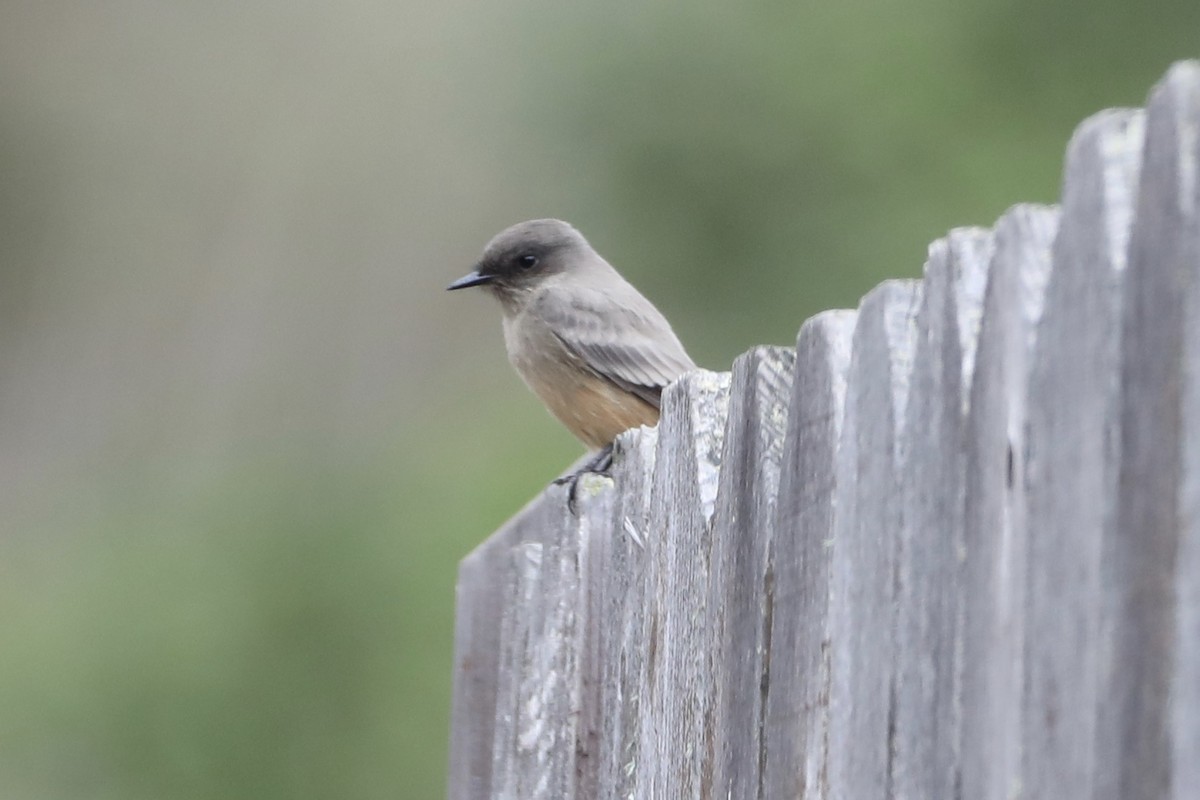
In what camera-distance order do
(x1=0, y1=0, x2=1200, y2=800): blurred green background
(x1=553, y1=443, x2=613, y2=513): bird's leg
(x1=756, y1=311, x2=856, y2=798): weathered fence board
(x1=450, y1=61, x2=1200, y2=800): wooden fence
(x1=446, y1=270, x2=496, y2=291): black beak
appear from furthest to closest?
(x1=0, y1=0, x2=1200, y2=800): blurred green background
(x1=446, y1=270, x2=496, y2=291): black beak
(x1=553, y1=443, x2=613, y2=513): bird's leg
(x1=756, y1=311, x2=856, y2=798): weathered fence board
(x1=450, y1=61, x2=1200, y2=800): wooden fence

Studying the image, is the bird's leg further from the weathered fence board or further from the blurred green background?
the blurred green background

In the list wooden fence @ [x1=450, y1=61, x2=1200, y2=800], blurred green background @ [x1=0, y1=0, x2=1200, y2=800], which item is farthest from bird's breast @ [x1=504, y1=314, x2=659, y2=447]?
wooden fence @ [x1=450, y1=61, x2=1200, y2=800]

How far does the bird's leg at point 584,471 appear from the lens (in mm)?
3164

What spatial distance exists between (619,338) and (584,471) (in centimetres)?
324

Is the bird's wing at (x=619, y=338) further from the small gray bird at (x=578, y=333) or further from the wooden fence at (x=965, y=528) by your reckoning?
the wooden fence at (x=965, y=528)

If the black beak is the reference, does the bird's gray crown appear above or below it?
above

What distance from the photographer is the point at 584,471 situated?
3.45 m

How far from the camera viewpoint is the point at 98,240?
39.9ft

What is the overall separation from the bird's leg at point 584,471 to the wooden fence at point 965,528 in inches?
19.6

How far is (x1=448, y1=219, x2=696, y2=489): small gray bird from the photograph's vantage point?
21.3 ft

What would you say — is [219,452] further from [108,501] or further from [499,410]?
[499,410]

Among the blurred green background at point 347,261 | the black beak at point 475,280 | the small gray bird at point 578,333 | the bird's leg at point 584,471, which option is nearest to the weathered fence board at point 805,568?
the bird's leg at point 584,471

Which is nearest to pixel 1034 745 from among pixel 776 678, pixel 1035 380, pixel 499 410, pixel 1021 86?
pixel 1035 380

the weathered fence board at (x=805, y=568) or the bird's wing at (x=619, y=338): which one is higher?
the bird's wing at (x=619, y=338)
